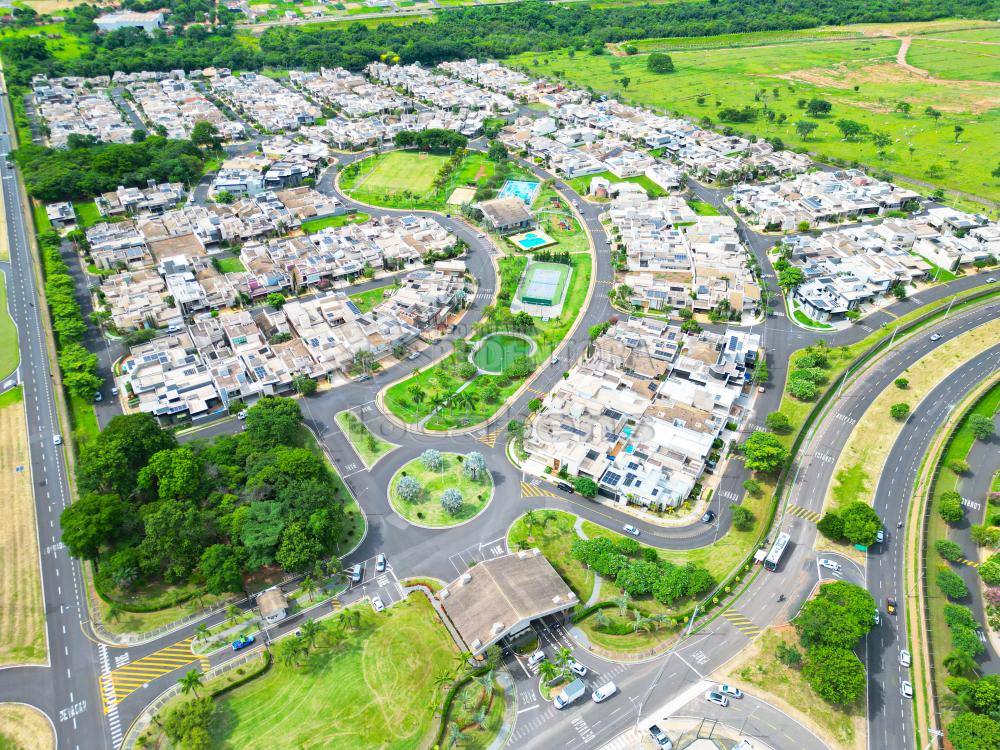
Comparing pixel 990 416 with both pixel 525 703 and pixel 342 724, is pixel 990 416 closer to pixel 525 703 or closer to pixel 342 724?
pixel 525 703

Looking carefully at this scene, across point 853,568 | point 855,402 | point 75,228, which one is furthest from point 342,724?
point 75,228

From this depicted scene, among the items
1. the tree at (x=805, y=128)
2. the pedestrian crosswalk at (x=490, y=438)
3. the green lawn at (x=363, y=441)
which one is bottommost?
the green lawn at (x=363, y=441)

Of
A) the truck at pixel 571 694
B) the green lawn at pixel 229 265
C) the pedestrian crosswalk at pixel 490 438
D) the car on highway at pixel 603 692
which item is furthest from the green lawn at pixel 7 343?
the car on highway at pixel 603 692

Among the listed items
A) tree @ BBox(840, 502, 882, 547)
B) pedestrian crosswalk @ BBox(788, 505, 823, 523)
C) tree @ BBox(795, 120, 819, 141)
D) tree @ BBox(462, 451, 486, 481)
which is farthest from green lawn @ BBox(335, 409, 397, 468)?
tree @ BBox(795, 120, 819, 141)

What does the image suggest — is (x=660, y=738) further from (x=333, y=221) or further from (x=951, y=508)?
(x=333, y=221)

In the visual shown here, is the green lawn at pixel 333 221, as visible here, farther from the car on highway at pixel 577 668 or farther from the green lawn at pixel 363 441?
the car on highway at pixel 577 668

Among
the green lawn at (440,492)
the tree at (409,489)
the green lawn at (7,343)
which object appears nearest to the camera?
the green lawn at (440,492)
